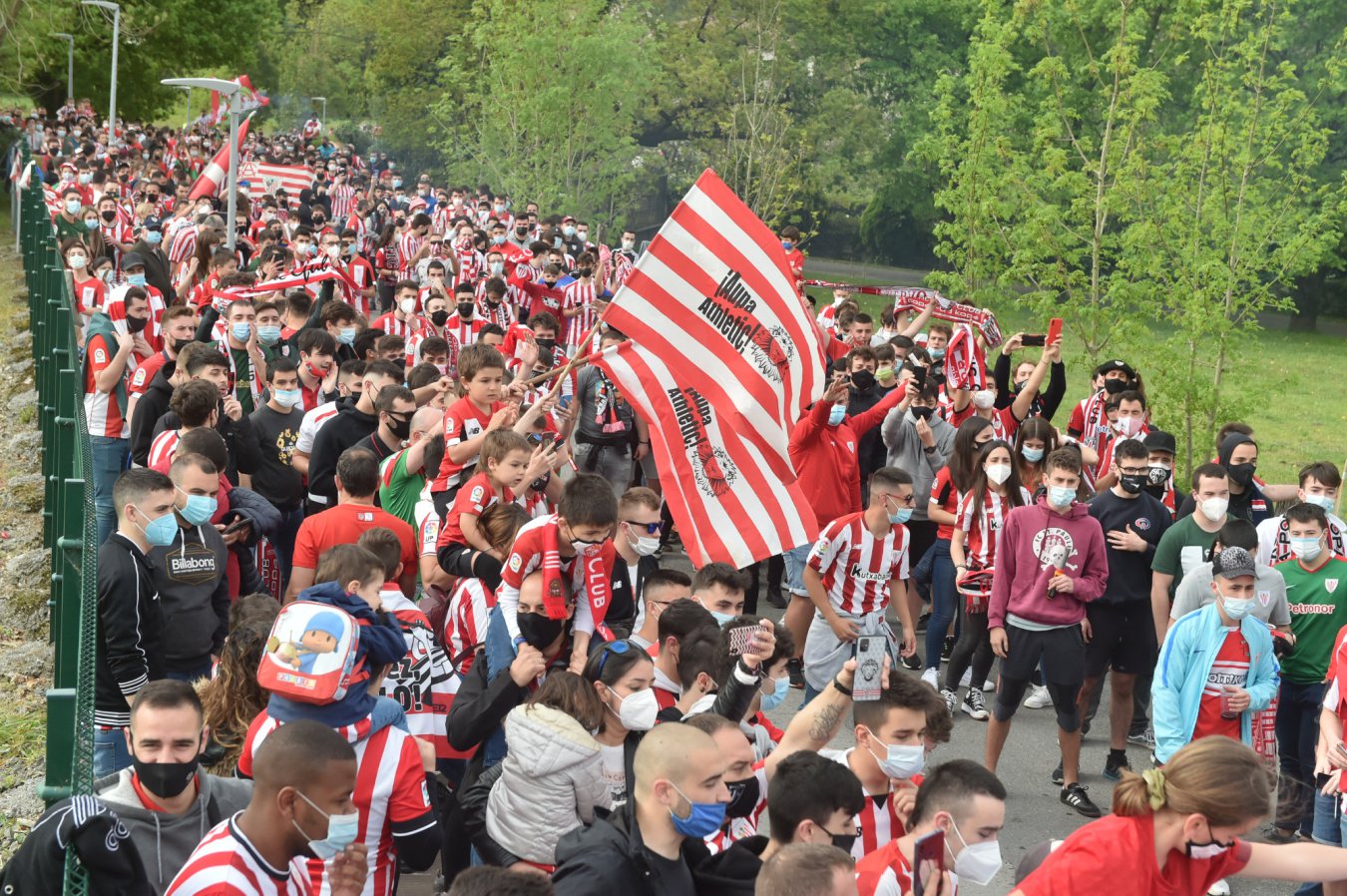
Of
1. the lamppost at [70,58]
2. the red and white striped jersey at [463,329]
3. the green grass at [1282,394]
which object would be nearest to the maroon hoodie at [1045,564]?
the green grass at [1282,394]

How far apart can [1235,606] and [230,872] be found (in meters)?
5.32

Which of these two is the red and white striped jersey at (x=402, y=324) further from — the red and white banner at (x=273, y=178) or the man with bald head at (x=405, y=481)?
the red and white banner at (x=273, y=178)

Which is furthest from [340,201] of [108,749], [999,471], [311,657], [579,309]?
[311,657]

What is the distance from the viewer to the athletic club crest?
7207 millimetres

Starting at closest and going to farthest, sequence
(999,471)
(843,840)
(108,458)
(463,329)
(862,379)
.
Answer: (843,840)
(999,471)
(108,458)
(862,379)
(463,329)

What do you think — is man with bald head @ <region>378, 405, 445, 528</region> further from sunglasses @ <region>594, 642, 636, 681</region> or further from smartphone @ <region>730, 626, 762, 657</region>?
smartphone @ <region>730, 626, 762, 657</region>

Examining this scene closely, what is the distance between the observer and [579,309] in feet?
55.4

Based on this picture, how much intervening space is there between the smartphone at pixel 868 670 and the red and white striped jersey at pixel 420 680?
1.93 metres

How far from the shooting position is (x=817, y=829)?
15.3 feet

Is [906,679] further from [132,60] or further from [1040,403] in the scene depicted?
[132,60]

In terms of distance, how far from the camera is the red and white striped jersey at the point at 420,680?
6.35m

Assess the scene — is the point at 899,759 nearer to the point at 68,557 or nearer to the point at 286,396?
the point at 68,557

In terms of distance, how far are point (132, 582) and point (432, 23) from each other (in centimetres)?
5154

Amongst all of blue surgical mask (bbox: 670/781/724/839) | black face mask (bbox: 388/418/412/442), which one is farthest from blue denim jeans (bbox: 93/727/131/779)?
blue surgical mask (bbox: 670/781/724/839)
